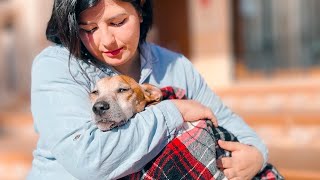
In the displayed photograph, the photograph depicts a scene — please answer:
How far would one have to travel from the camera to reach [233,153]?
1.38 m

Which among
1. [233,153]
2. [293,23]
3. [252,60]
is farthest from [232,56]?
[233,153]

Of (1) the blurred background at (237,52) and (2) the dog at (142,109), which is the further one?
(1) the blurred background at (237,52)

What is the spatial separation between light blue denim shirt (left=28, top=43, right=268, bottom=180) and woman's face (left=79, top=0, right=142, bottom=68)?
0.06 metres

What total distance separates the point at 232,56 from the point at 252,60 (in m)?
0.34

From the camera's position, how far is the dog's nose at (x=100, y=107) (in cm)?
121

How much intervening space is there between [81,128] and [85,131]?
15 mm

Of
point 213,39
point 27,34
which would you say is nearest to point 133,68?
point 213,39

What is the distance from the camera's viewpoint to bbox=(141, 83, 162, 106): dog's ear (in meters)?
1.33

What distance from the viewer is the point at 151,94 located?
1345 mm

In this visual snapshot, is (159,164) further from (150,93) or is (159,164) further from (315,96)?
(315,96)

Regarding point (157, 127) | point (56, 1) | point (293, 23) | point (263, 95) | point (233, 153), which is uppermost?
point (56, 1)

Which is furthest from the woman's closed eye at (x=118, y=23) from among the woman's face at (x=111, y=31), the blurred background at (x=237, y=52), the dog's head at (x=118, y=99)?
the blurred background at (x=237, y=52)

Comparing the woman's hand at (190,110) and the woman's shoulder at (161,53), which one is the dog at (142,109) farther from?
the woman's shoulder at (161,53)

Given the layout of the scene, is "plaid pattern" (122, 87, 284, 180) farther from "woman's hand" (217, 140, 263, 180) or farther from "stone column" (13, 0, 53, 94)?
"stone column" (13, 0, 53, 94)
